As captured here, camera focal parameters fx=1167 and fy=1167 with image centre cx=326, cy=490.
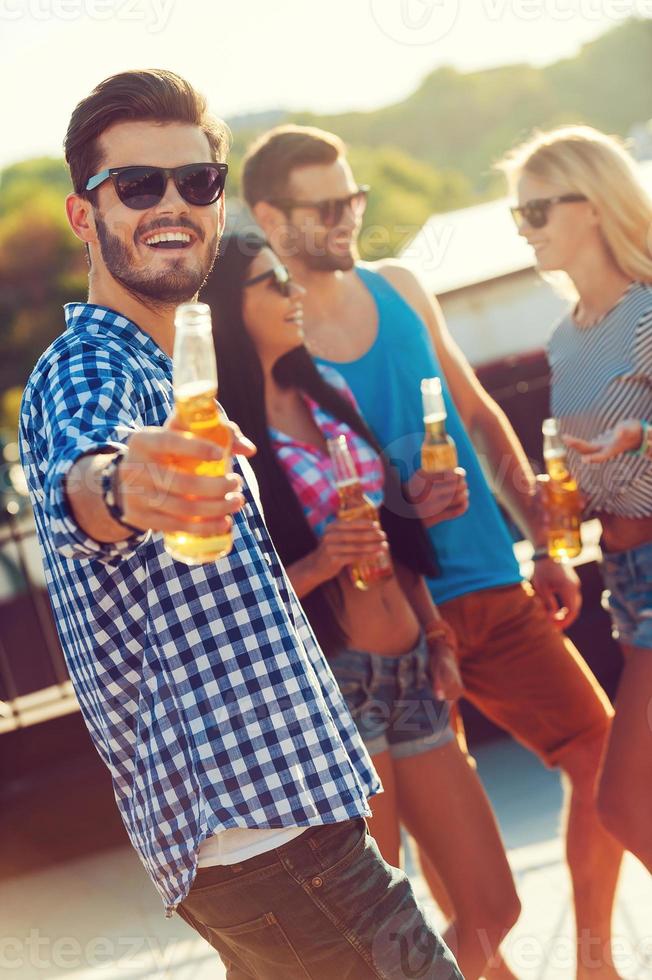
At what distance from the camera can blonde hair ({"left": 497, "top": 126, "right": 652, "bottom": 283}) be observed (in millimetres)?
3303

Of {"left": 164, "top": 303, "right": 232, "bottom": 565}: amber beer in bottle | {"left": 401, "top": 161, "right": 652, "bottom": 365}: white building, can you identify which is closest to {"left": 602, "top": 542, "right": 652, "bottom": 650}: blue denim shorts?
{"left": 164, "top": 303, "right": 232, "bottom": 565}: amber beer in bottle

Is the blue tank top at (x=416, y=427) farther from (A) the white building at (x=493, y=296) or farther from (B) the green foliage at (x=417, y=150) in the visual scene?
(B) the green foliage at (x=417, y=150)

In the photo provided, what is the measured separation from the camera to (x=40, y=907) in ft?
16.6

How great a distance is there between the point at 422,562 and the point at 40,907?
9.32ft

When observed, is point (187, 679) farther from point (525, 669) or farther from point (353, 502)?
point (525, 669)

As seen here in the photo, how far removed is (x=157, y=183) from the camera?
201 centimetres

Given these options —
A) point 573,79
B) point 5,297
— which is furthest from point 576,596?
point 573,79

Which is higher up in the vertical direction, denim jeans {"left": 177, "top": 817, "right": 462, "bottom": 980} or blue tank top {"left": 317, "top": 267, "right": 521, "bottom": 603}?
blue tank top {"left": 317, "top": 267, "right": 521, "bottom": 603}

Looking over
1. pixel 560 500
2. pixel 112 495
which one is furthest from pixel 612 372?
pixel 112 495

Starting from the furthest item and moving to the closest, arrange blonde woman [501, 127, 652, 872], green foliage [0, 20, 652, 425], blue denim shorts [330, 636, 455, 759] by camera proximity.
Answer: green foliage [0, 20, 652, 425]
blonde woman [501, 127, 652, 872]
blue denim shorts [330, 636, 455, 759]

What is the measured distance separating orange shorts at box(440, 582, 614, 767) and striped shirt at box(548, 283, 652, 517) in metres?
0.39

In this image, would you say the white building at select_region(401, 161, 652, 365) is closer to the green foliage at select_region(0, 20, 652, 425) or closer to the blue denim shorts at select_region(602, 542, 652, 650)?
the blue denim shorts at select_region(602, 542, 652, 650)

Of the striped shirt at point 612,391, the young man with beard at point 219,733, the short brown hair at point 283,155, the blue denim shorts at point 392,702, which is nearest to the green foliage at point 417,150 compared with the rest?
the short brown hair at point 283,155

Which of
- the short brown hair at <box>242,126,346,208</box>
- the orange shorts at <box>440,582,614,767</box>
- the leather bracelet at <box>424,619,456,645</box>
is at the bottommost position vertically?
the orange shorts at <box>440,582,614,767</box>
